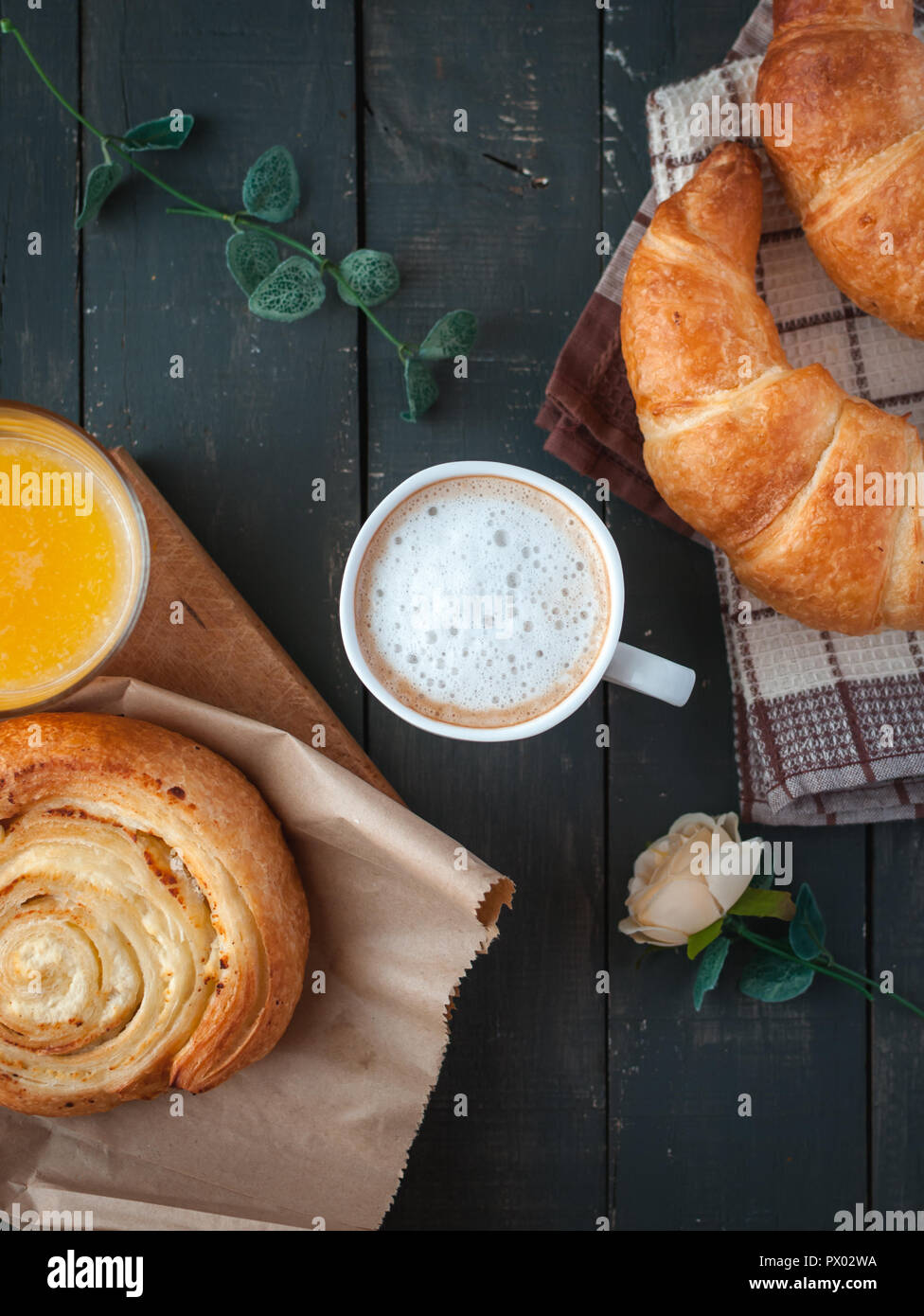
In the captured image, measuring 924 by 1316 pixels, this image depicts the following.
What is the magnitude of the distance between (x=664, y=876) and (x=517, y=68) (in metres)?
1.04

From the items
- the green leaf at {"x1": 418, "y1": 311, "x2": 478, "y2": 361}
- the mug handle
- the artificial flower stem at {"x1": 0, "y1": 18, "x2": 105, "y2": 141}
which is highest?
the artificial flower stem at {"x1": 0, "y1": 18, "x2": 105, "y2": 141}

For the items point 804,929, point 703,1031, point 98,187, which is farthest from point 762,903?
point 98,187

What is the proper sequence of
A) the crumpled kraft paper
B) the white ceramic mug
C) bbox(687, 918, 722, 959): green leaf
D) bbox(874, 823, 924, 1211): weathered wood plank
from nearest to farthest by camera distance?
the white ceramic mug
the crumpled kraft paper
bbox(687, 918, 722, 959): green leaf
bbox(874, 823, 924, 1211): weathered wood plank

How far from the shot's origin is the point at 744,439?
1072 millimetres

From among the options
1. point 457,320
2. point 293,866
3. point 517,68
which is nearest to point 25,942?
point 293,866

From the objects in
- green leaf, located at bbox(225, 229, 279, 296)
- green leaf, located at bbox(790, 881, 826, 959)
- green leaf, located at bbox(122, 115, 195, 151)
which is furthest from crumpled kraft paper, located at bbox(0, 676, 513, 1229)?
green leaf, located at bbox(122, 115, 195, 151)

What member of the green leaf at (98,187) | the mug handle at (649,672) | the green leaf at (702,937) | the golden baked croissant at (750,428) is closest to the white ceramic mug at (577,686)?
the mug handle at (649,672)

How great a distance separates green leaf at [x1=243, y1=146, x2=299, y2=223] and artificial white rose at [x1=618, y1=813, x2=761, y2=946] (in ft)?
3.07

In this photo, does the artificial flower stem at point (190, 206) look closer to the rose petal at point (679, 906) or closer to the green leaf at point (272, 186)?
the green leaf at point (272, 186)

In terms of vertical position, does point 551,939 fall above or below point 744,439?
below

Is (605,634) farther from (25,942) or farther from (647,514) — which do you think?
(25,942)

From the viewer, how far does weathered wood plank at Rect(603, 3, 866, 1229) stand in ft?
4.34

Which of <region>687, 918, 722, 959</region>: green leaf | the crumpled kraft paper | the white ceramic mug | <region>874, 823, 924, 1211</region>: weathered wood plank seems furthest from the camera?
<region>874, 823, 924, 1211</region>: weathered wood plank

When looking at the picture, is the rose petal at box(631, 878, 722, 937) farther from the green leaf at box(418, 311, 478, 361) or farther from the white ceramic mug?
the green leaf at box(418, 311, 478, 361)
